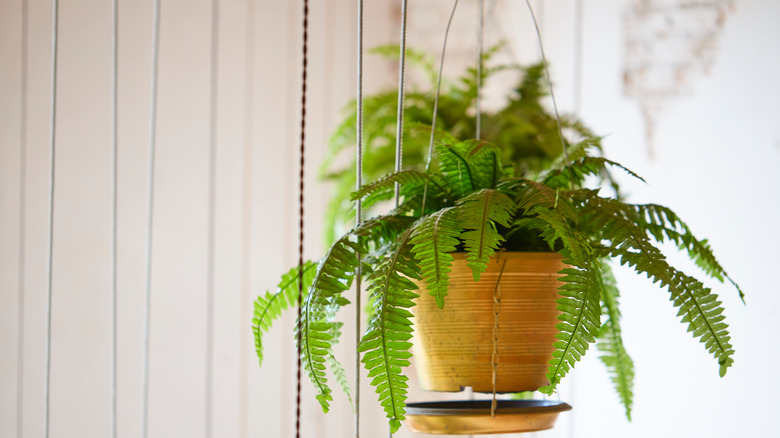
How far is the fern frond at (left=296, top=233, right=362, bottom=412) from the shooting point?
0.85 meters

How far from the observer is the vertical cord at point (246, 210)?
2.43m

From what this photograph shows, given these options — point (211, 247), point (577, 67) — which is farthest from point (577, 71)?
point (211, 247)

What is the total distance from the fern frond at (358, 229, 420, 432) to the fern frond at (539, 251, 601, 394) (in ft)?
0.52

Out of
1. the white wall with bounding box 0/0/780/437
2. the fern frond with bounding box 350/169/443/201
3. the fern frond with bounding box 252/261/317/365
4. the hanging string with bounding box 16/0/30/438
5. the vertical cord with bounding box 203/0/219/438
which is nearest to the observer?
the fern frond with bounding box 350/169/443/201

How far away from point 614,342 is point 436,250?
465 mm

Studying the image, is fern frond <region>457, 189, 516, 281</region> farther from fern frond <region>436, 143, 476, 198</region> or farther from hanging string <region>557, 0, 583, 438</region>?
hanging string <region>557, 0, 583, 438</region>

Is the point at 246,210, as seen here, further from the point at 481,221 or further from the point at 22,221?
the point at 481,221

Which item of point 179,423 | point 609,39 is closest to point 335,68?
point 609,39

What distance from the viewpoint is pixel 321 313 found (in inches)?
34.5

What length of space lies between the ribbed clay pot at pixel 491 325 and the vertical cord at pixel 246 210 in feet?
5.10

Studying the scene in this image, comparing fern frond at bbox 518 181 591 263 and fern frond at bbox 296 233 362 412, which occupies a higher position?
fern frond at bbox 518 181 591 263

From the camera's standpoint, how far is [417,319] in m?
0.99

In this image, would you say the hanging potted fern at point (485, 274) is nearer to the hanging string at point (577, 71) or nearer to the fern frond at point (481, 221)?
the fern frond at point (481, 221)

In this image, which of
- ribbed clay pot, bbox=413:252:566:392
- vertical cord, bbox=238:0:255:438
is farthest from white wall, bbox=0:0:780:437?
ribbed clay pot, bbox=413:252:566:392
